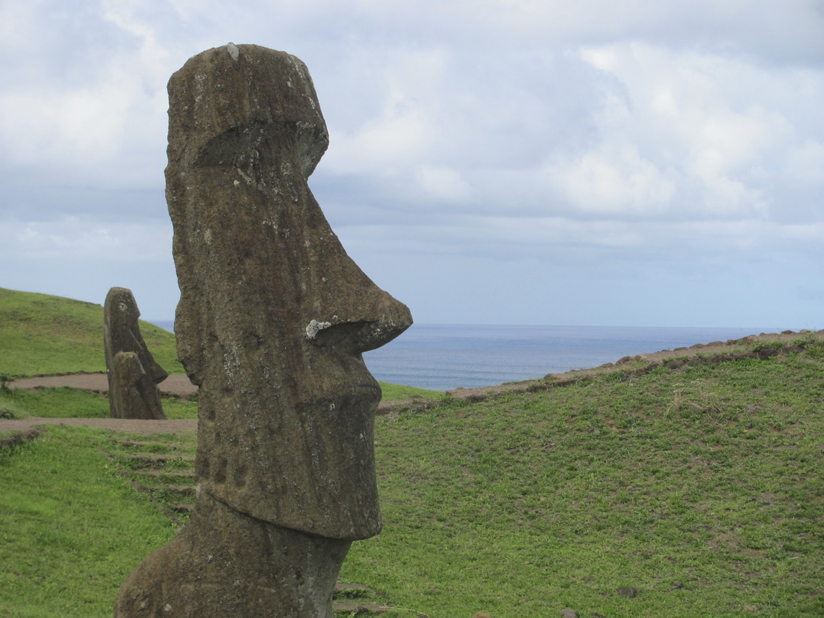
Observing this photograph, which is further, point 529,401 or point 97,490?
point 529,401

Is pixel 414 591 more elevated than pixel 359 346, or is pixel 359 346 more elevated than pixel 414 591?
pixel 359 346

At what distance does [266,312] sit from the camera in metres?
4.80

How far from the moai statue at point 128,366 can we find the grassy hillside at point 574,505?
137 inches

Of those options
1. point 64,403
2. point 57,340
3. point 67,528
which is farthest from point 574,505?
point 57,340

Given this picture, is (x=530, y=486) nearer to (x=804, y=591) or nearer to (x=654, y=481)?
(x=654, y=481)

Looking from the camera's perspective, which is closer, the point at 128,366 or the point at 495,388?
the point at 128,366

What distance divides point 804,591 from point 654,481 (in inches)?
146

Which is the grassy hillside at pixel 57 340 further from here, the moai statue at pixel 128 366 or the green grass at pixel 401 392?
the moai statue at pixel 128 366

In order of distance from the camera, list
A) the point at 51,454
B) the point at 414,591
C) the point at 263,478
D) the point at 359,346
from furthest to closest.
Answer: the point at 51,454, the point at 414,591, the point at 359,346, the point at 263,478

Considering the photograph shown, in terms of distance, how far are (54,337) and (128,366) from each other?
44.0 feet

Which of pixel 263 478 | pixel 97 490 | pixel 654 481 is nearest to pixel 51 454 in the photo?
pixel 97 490

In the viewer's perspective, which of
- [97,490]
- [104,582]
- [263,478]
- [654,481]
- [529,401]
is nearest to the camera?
[263,478]

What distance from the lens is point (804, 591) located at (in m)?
9.55

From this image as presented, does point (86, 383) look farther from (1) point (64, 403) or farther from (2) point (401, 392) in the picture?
(2) point (401, 392)
